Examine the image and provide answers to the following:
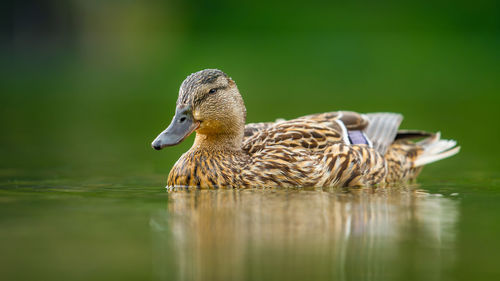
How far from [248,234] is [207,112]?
2655 mm

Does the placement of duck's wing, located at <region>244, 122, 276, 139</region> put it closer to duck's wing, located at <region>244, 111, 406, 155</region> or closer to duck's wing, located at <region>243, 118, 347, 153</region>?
duck's wing, located at <region>244, 111, 406, 155</region>

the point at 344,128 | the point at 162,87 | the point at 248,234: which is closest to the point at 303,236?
the point at 248,234

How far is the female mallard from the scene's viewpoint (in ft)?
27.8

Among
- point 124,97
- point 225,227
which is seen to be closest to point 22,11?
point 124,97

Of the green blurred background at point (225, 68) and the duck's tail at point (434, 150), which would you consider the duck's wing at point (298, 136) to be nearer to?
the duck's tail at point (434, 150)

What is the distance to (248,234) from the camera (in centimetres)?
609

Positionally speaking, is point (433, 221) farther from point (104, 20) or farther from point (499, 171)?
point (104, 20)

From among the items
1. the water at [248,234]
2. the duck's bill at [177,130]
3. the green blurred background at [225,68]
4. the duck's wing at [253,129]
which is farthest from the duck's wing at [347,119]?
the duck's bill at [177,130]

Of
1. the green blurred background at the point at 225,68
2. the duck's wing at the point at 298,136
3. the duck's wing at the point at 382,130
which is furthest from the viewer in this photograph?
the green blurred background at the point at 225,68

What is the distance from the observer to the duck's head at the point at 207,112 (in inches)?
325

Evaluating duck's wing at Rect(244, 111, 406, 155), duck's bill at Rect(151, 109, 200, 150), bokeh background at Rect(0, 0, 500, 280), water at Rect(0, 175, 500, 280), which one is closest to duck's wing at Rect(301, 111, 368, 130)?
duck's wing at Rect(244, 111, 406, 155)

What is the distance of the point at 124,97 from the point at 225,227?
14621mm

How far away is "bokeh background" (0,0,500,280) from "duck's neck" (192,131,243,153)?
662mm

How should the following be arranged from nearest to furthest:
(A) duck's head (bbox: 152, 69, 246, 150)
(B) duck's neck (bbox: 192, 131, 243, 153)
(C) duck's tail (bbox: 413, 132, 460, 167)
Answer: (A) duck's head (bbox: 152, 69, 246, 150)
(B) duck's neck (bbox: 192, 131, 243, 153)
(C) duck's tail (bbox: 413, 132, 460, 167)
